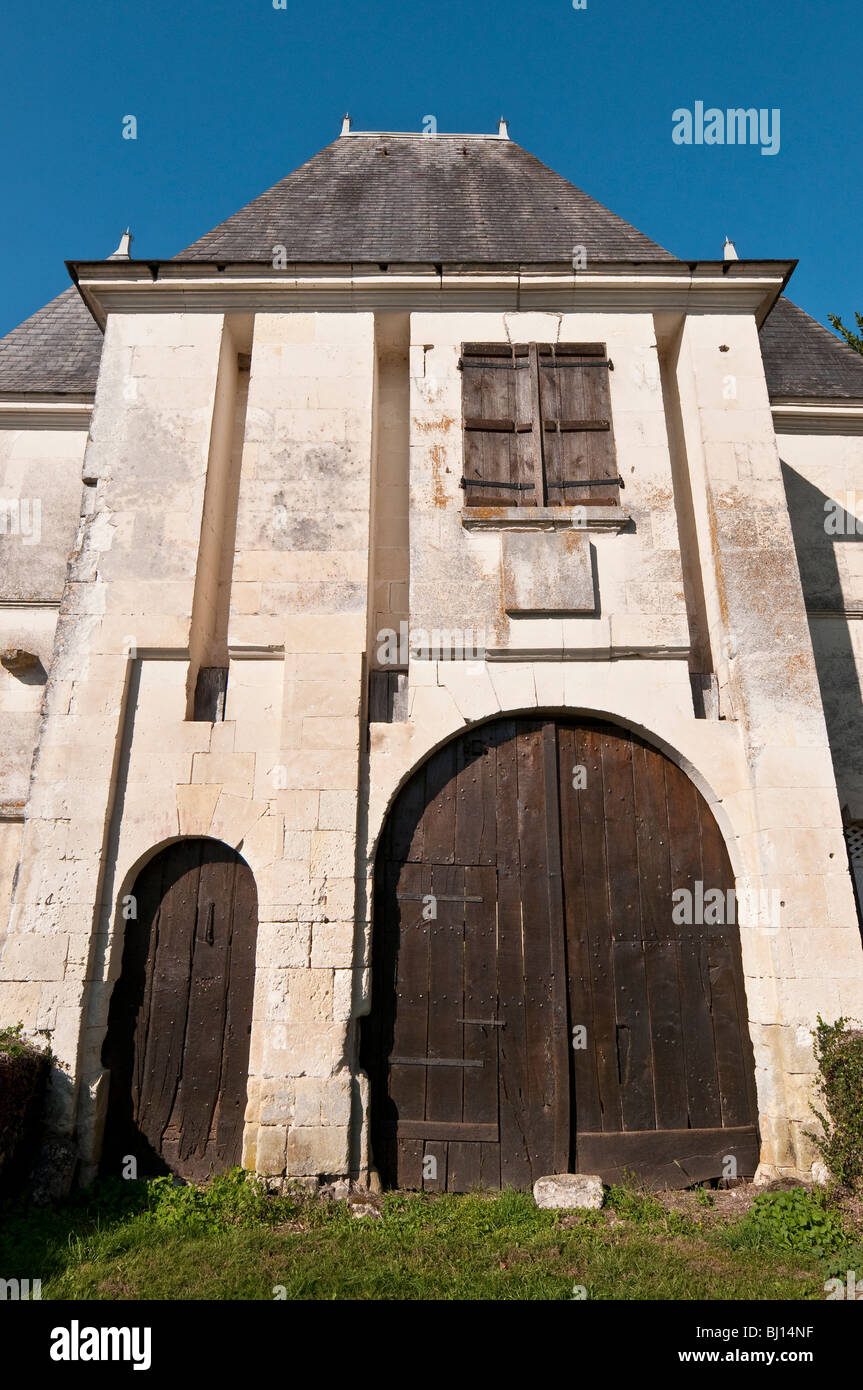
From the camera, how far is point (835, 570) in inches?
302

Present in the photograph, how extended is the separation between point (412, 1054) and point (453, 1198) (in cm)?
84

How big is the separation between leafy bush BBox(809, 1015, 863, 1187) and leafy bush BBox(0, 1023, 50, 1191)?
4.64 m

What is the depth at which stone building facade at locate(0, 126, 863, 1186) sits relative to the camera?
5.13 m

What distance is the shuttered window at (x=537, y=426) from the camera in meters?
6.27

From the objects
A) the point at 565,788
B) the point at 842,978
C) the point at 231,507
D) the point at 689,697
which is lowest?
the point at 842,978

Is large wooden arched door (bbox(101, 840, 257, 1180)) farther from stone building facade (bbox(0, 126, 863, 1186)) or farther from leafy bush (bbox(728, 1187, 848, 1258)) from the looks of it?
leafy bush (bbox(728, 1187, 848, 1258))

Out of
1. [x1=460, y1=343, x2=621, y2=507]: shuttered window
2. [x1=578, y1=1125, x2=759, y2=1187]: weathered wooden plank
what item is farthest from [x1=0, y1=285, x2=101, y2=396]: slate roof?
[x1=578, y1=1125, x2=759, y2=1187]: weathered wooden plank

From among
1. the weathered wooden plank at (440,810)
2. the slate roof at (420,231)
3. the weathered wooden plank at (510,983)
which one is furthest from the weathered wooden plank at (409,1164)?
the slate roof at (420,231)

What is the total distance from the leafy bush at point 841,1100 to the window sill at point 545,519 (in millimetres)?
3667

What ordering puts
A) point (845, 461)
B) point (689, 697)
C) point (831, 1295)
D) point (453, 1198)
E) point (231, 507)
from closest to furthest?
point (831, 1295), point (453, 1198), point (689, 697), point (231, 507), point (845, 461)
